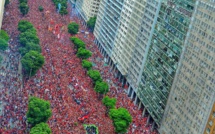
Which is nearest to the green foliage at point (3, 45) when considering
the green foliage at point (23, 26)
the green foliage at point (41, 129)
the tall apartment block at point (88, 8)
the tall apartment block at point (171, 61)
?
the green foliage at point (23, 26)

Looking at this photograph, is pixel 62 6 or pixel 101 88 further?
pixel 62 6

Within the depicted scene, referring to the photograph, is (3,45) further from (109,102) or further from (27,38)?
(109,102)

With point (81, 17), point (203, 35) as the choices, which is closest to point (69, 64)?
point (203, 35)

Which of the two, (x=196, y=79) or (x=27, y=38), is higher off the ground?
(x=196, y=79)

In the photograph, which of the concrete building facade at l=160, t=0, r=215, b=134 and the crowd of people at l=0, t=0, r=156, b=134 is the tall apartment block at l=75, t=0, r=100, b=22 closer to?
the crowd of people at l=0, t=0, r=156, b=134

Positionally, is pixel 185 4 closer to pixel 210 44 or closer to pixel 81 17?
pixel 210 44

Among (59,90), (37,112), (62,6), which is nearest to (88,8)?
(62,6)

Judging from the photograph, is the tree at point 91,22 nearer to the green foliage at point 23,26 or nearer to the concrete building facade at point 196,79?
the green foliage at point 23,26

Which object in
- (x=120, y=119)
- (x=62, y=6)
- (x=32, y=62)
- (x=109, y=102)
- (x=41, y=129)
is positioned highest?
(x=41, y=129)
